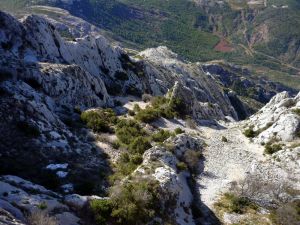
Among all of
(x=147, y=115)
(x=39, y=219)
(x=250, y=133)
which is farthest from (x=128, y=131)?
(x=39, y=219)

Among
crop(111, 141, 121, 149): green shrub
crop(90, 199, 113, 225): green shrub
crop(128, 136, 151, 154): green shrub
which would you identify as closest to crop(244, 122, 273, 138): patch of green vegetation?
crop(128, 136, 151, 154): green shrub

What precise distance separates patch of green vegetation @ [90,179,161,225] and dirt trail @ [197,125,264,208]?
7.94 m

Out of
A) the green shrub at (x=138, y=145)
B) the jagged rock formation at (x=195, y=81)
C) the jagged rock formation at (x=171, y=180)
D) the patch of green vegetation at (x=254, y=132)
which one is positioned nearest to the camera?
the jagged rock formation at (x=171, y=180)

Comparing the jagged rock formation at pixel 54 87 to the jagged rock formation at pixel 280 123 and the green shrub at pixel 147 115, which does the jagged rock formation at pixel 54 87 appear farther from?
the jagged rock formation at pixel 280 123

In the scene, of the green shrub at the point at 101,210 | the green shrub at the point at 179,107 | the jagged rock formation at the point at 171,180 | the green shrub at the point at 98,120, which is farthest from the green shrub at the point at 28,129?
the green shrub at the point at 179,107

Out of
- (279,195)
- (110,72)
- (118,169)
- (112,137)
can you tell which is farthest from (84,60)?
(279,195)

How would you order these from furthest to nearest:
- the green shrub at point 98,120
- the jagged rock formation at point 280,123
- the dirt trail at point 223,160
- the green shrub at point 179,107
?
1. the green shrub at point 179,107
2. the jagged rock formation at point 280,123
3. the green shrub at point 98,120
4. the dirt trail at point 223,160

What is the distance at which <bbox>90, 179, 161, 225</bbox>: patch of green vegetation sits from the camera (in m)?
25.1

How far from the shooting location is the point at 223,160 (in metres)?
46.3

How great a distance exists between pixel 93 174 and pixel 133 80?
44.0 m

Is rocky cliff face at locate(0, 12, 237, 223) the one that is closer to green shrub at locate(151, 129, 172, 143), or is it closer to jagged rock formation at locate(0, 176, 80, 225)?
jagged rock formation at locate(0, 176, 80, 225)

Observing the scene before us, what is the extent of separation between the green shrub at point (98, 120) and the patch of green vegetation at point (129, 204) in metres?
15.8

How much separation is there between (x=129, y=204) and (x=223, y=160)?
2231 cm

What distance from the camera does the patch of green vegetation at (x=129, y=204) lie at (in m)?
25.1
